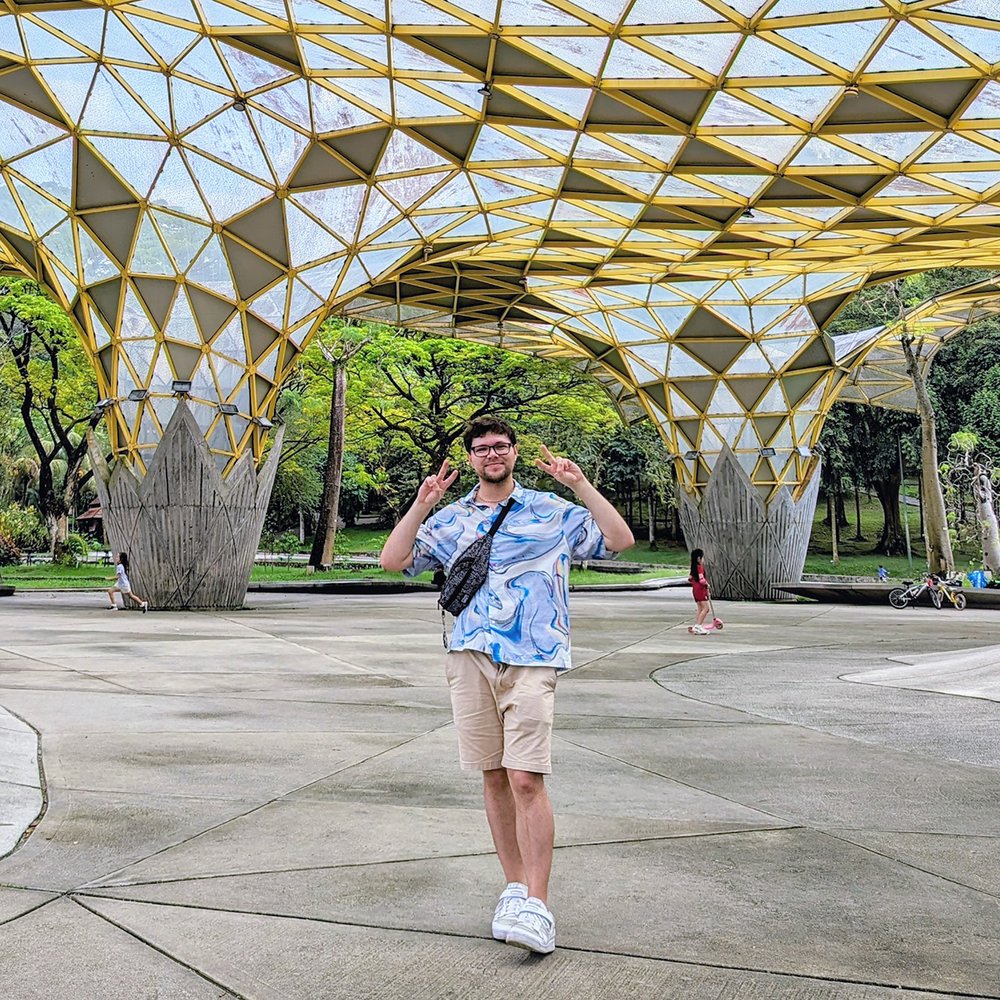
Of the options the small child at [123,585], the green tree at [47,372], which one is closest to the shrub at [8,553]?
the green tree at [47,372]

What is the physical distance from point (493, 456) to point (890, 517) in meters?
61.6

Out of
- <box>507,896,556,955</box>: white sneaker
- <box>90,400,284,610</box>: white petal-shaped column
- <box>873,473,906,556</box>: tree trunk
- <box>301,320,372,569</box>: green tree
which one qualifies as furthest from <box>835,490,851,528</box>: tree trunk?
<box>507,896,556,955</box>: white sneaker

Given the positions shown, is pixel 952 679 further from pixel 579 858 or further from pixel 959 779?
pixel 579 858

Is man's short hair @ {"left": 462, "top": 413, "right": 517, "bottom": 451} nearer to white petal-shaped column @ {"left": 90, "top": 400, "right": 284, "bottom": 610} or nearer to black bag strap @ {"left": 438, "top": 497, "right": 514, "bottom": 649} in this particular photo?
black bag strap @ {"left": 438, "top": 497, "right": 514, "bottom": 649}

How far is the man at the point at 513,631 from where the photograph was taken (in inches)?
168

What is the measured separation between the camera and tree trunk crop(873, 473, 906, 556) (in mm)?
61625

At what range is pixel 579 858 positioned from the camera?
5199 mm

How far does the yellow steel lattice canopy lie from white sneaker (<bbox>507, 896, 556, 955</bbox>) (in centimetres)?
1509

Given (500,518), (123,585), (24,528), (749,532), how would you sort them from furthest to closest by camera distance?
(24,528)
(749,532)
(123,585)
(500,518)

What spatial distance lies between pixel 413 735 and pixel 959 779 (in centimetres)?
411

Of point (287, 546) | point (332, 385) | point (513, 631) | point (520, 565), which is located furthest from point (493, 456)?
point (287, 546)

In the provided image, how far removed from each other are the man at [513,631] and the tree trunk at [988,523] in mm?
40247

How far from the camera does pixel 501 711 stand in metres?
4.46

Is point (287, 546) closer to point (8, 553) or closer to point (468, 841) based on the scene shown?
point (8, 553)
